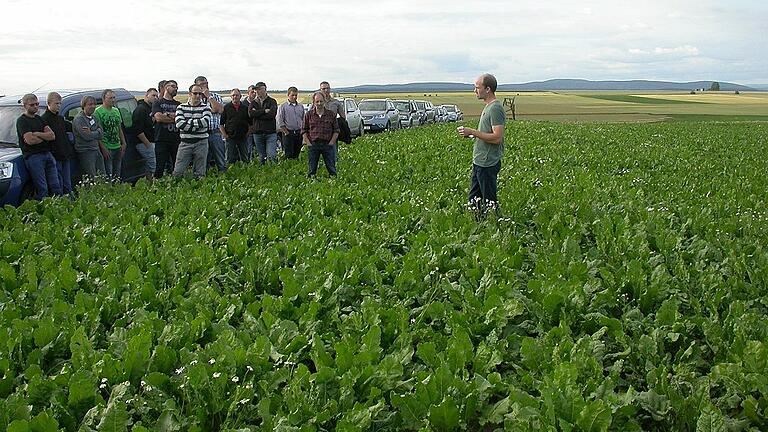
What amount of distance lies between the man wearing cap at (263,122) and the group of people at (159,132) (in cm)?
2

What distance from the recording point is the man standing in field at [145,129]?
12.1 metres

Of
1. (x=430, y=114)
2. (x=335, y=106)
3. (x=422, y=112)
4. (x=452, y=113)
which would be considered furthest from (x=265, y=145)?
(x=452, y=113)

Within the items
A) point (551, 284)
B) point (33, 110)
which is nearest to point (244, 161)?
point (33, 110)

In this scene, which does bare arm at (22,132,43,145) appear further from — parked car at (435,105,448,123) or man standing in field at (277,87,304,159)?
parked car at (435,105,448,123)

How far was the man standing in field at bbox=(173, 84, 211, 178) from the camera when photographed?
10719mm

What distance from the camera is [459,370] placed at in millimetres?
4148

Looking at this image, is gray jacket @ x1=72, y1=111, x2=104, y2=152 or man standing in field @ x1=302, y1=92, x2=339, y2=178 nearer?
gray jacket @ x1=72, y1=111, x2=104, y2=152

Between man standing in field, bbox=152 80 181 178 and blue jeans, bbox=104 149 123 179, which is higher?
man standing in field, bbox=152 80 181 178

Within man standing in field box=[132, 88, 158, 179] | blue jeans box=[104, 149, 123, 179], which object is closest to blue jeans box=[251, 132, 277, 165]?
man standing in field box=[132, 88, 158, 179]

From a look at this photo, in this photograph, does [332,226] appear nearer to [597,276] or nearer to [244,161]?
[597,276]

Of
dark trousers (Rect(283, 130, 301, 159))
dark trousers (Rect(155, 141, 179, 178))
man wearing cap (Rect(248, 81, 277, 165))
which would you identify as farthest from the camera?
dark trousers (Rect(283, 130, 301, 159))

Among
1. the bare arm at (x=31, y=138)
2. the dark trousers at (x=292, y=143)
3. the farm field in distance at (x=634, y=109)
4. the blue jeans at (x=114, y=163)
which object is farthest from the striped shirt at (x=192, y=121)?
the farm field in distance at (x=634, y=109)

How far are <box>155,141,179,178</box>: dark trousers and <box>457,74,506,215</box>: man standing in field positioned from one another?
5479mm

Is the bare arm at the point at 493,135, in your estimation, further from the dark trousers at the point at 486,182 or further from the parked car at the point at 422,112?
the parked car at the point at 422,112
